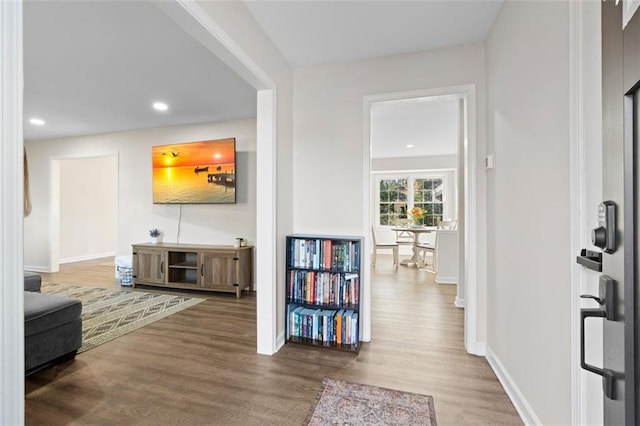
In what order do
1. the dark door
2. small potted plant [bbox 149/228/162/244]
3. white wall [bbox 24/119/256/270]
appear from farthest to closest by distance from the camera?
small potted plant [bbox 149/228/162/244], white wall [bbox 24/119/256/270], the dark door

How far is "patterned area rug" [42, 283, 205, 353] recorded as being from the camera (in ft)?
9.45

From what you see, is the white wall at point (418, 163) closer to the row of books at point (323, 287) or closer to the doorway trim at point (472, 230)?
the doorway trim at point (472, 230)

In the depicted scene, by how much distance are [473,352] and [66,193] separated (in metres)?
8.14

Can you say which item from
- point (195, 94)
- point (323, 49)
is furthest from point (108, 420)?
point (195, 94)

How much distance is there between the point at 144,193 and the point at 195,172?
1.21m

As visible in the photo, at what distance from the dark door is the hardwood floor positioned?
1.17m

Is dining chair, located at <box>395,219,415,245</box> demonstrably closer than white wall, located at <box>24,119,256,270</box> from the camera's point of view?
No

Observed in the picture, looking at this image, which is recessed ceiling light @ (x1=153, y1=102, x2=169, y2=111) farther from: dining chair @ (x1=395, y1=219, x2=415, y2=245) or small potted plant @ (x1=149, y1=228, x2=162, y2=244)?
dining chair @ (x1=395, y1=219, x2=415, y2=245)

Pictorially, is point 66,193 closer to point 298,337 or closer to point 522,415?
point 298,337

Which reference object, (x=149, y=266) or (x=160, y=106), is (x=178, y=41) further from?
(x=149, y=266)

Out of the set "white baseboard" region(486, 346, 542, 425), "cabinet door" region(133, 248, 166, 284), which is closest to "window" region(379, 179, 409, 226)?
"cabinet door" region(133, 248, 166, 284)

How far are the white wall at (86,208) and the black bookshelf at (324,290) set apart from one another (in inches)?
232

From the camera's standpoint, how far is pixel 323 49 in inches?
102

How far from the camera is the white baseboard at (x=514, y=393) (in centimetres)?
160
